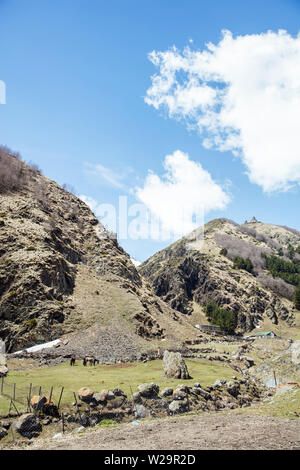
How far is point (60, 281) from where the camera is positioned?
6284 centimetres

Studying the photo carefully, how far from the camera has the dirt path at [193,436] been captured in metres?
14.2

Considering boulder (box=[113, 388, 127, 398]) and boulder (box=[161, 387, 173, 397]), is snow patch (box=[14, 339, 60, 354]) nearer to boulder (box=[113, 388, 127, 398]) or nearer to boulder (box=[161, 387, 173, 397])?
boulder (box=[113, 388, 127, 398])

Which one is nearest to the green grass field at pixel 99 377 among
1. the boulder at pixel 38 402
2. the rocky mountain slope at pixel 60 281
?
the boulder at pixel 38 402

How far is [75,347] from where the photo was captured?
4650 centimetres

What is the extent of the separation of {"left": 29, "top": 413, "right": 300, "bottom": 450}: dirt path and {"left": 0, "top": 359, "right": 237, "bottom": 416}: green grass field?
5550 millimetres

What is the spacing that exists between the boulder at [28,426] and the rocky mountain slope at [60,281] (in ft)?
96.7

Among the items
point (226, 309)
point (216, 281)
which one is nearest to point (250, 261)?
point (216, 281)

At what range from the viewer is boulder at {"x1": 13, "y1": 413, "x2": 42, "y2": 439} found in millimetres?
17094

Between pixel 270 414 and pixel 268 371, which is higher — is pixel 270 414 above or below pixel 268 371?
above

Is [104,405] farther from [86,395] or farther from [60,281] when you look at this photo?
[60,281]

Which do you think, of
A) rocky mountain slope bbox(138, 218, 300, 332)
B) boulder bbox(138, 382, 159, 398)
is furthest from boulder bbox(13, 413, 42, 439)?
rocky mountain slope bbox(138, 218, 300, 332)

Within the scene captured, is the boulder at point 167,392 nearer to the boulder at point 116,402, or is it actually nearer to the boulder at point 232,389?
the boulder at point 116,402

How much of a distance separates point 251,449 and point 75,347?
38.5 meters
